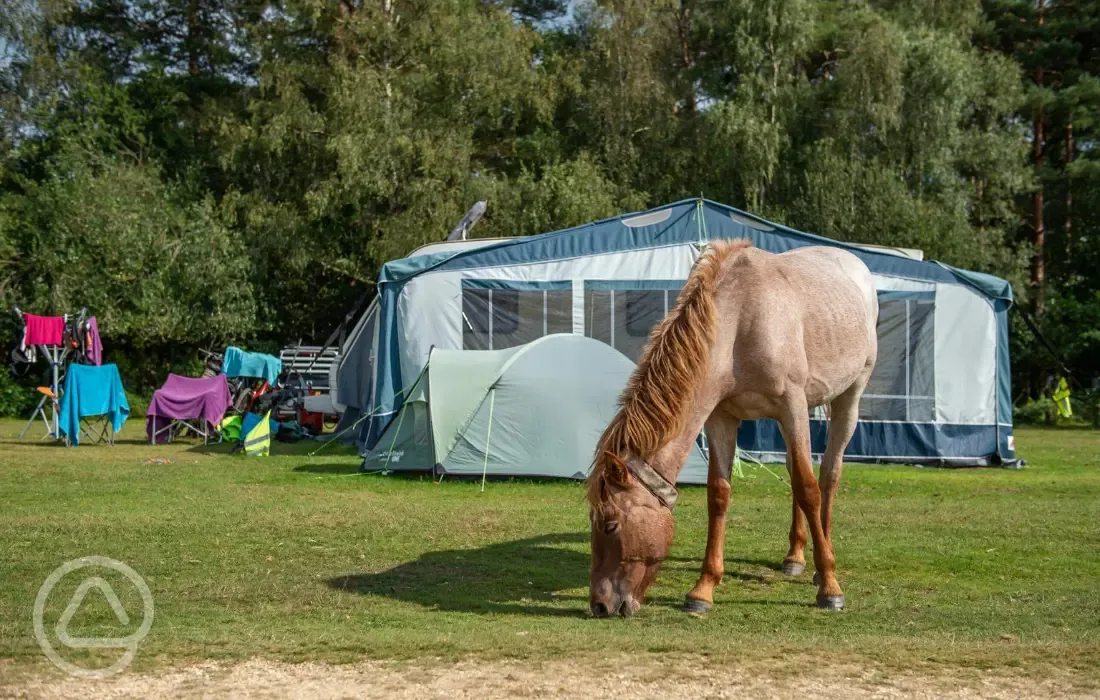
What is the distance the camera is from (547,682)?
4289mm

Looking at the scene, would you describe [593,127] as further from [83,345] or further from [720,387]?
[720,387]

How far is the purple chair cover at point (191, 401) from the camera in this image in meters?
17.1

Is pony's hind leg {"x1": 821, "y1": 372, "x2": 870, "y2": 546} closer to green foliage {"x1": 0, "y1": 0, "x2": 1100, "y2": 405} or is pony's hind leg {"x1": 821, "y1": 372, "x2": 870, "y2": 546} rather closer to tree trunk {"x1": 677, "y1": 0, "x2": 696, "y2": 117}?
green foliage {"x1": 0, "y1": 0, "x2": 1100, "y2": 405}

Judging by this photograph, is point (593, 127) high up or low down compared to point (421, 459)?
up

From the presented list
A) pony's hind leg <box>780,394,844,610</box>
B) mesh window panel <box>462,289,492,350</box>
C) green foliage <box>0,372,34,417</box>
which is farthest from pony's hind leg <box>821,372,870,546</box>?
green foliage <box>0,372,34,417</box>

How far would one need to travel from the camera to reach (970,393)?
15.1 m

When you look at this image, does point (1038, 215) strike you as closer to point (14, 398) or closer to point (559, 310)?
point (559, 310)

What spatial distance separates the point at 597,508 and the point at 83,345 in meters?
14.7

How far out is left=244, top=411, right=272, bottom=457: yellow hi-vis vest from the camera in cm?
1509

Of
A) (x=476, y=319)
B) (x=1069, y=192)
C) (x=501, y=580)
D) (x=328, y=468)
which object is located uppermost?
(x=1069, y=192)

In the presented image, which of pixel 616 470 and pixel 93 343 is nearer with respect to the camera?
pixel 616 470

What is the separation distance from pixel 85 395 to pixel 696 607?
13209 mm

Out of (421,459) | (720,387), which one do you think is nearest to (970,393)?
(421,459)

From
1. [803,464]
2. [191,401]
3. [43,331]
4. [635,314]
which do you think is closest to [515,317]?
[635,314]
